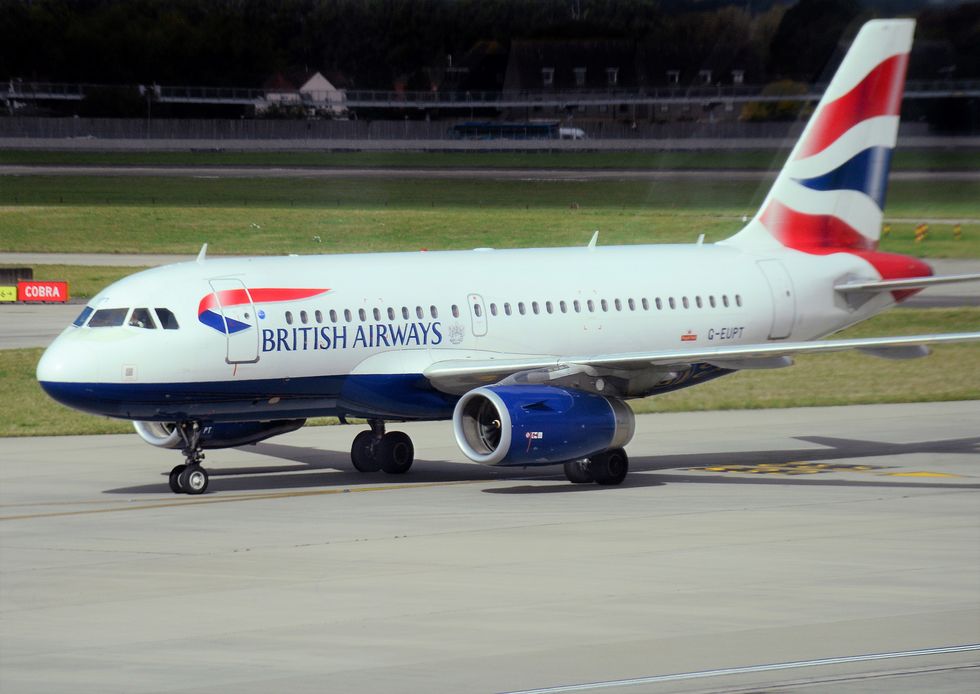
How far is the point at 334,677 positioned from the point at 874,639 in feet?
18.8

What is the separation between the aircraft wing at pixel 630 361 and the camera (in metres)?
27.6

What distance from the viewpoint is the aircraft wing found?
1087 inches

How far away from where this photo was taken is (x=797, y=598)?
18.8 metres

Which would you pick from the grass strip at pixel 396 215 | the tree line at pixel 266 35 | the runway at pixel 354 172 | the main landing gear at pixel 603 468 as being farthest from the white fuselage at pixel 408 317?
the tree line at pixel 266 35

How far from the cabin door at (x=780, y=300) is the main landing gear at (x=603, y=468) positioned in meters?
6.40

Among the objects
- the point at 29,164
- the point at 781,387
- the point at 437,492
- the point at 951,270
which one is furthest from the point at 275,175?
the point at 437,492

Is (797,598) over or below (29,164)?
below

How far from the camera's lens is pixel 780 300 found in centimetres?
3328

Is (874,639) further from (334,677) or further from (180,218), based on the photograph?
(180,218)

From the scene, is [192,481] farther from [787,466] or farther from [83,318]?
[787,466]

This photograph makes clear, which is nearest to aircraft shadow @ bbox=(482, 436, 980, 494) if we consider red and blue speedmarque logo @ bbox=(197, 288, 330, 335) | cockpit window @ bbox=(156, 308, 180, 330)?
red and blue speedmarque logo @ bbox=(197, 288, 330, 335)

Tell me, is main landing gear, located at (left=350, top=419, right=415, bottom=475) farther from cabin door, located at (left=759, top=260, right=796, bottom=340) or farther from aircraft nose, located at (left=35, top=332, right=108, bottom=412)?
cabin door, located at (left=759, top=260, right=796, bottom=340)

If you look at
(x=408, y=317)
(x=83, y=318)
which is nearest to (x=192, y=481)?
(x=83, y=318)

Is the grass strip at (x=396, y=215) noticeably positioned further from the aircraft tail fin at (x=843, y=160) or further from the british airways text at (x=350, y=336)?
the british airways text at (x=350, y=336)
